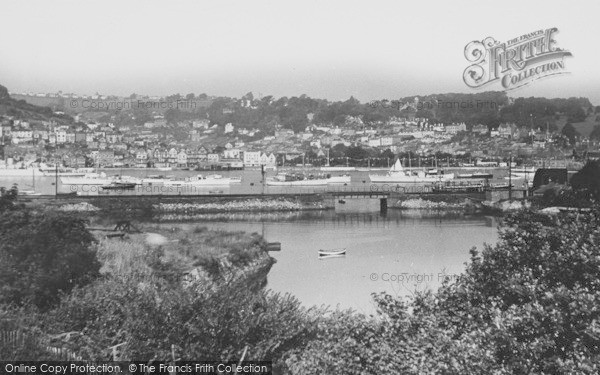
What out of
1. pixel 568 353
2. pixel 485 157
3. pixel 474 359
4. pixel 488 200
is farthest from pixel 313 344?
pixel 485 157

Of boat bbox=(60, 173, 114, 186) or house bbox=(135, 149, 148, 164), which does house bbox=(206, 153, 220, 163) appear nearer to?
house bbox=(135, 149, 148, 164)

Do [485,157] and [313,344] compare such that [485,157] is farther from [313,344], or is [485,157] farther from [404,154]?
[313,344]

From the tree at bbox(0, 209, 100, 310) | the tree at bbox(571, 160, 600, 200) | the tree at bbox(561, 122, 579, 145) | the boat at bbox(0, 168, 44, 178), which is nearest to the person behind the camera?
the tree at bbox(0, 209, 100, 310)

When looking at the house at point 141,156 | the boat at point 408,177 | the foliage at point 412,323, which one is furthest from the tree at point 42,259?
the house at point 141,156

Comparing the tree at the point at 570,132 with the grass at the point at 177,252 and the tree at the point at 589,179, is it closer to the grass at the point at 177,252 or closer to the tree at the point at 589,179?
the tree at the point at 589,179

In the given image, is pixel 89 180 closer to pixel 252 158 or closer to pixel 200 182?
pixel 200 182

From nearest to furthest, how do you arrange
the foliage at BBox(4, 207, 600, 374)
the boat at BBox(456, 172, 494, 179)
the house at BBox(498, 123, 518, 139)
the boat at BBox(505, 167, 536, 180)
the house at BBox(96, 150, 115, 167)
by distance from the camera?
the foliage at BBox(4, 207, 600, 374) < the house at BBox(498, 123, 518, 139) < the boat at BBox(505, 167, 536, 180) < the boat at BBox(456, 172, 494, 179) < the house at BBox(96, 150, 115, 167)

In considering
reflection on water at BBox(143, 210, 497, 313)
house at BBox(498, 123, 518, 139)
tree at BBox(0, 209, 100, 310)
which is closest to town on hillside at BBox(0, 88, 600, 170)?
house at BBox(498, 123, 518, 139)
